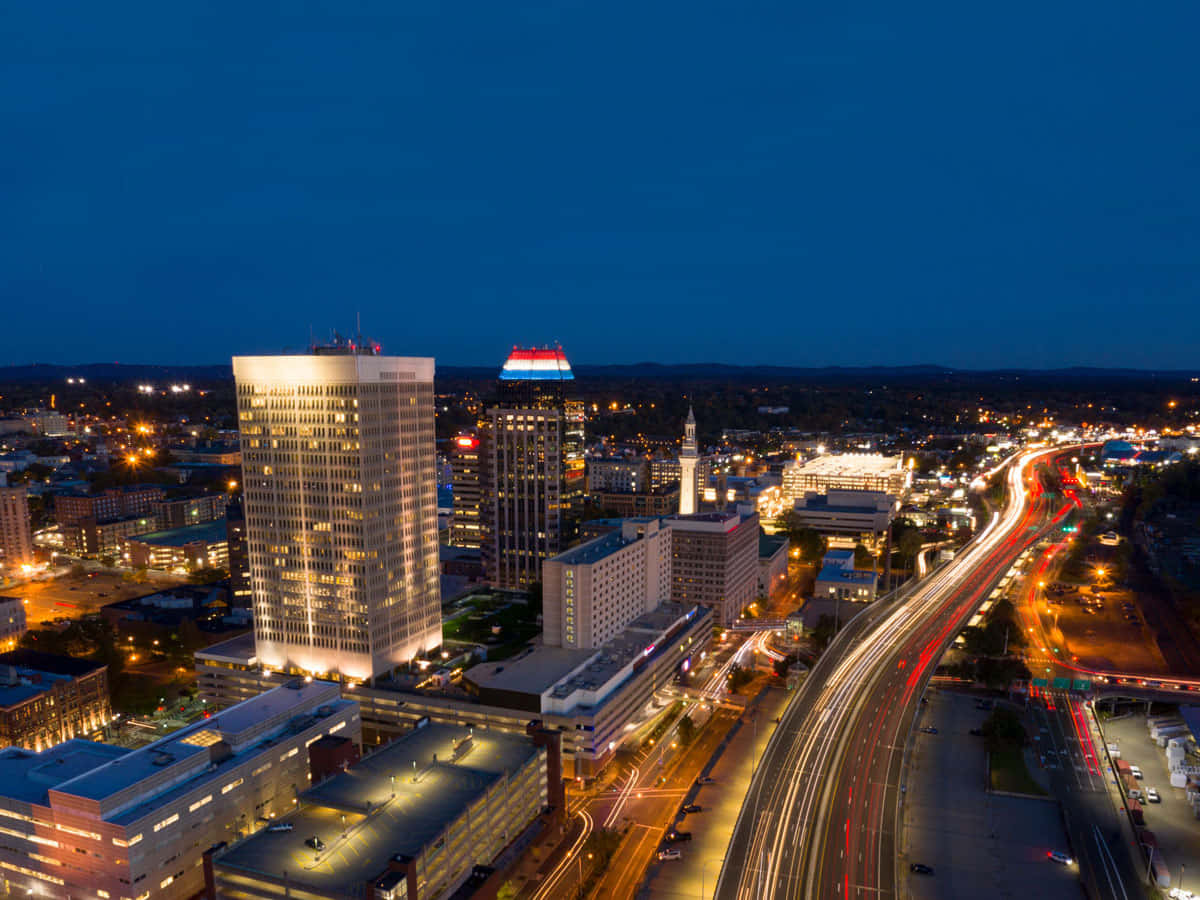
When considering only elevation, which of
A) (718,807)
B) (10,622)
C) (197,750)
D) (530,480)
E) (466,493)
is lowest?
(718,807)

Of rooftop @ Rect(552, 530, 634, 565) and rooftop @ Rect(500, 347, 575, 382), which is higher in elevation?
rooftop @ Rect(500, 347, 575, 382)

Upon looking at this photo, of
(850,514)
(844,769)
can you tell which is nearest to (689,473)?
(850,514)

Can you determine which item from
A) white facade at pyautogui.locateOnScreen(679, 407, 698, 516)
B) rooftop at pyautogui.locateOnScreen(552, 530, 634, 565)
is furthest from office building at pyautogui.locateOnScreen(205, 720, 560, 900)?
white facade at pyautogui.locateOnScreen(679, 407, 698, 516)

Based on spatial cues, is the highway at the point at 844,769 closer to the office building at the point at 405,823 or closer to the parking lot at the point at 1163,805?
the office building at the point at 405,823

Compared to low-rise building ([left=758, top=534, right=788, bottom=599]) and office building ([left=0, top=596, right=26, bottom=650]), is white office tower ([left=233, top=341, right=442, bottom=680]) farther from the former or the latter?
low-rise building ([left=758, top=534, right=788, bottom=599])

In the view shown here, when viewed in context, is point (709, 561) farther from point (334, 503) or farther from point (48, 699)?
point (48, 699)

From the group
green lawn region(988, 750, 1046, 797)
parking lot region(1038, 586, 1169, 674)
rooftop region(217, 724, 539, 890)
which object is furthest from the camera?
parking lot region(1038, 586, 1169, 674)

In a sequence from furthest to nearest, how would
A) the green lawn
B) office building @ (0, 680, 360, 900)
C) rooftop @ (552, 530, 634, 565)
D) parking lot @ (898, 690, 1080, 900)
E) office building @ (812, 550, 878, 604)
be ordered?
1. office building @ (812, 550, 878, 604)
2. rooftop @ (552, 530, 634, 565)
3. the green lawn
4. parking lot @ (898, 690, 1080, 900)
5. office building @ (0, 680, 360, 900)
